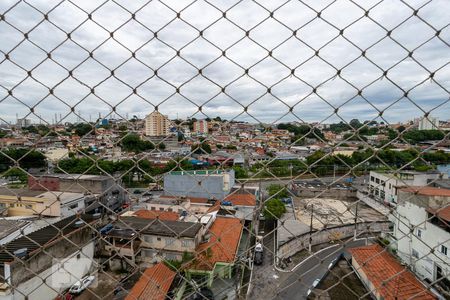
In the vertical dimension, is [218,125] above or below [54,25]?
below

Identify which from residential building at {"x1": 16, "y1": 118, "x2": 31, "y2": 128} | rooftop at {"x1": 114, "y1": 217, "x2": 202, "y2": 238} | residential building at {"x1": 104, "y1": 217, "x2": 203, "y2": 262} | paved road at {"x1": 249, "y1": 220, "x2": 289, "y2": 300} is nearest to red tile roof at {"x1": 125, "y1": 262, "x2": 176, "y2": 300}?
residential building at {"x1": 104, "y1": 217, "x2": 203, "y2": 262}

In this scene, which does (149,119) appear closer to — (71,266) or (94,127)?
(94,127)

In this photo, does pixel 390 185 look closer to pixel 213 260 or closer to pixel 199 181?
pixel 199 181

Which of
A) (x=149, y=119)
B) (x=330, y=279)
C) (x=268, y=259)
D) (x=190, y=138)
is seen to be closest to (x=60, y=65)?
(x=149, y=119)

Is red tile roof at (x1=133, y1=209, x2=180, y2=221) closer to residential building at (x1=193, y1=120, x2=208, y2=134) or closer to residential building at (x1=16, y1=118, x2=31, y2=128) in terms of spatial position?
residential building at (x1=193, y1=120, x2=208, y2=134)

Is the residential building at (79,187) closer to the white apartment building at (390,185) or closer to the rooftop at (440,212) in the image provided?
the white apartment building at (390,185)

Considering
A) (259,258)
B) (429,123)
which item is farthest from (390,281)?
(259,258)

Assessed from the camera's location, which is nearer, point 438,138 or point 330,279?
point 438,138
